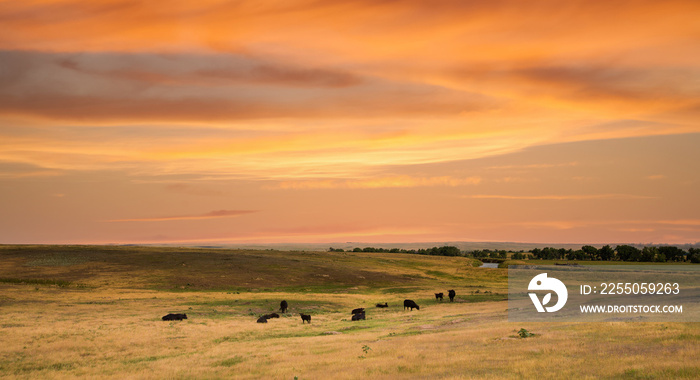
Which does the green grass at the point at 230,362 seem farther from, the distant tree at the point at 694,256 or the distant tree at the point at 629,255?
the distant tree at the point at 629,255

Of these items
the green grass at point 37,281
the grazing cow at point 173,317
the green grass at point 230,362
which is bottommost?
the green grass at point 37,281

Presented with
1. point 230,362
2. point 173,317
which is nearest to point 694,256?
point 173,317

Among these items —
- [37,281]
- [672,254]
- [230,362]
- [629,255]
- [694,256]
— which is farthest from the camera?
[629,255]

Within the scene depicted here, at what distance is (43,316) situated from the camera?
173 ft

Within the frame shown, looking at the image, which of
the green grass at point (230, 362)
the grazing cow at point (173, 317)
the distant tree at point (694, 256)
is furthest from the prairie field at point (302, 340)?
the distant tree at point (694, 256)

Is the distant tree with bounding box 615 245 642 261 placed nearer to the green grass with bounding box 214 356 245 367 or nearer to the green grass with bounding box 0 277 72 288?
the green grass with bounding box 0 277 72 288

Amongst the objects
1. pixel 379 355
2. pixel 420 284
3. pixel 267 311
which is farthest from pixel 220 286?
pixel 379 355

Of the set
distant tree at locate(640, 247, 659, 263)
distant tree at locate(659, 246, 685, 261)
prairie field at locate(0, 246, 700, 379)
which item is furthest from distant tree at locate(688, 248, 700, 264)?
prairie field at locate(0, 246, 700, 379)

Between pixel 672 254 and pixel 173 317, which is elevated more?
pixel 672 254

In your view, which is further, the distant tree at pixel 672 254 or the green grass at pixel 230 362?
the distant tree at pixel 672 254

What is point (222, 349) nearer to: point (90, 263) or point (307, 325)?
point (307, 325)

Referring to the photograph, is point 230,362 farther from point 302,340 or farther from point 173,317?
point 173,317

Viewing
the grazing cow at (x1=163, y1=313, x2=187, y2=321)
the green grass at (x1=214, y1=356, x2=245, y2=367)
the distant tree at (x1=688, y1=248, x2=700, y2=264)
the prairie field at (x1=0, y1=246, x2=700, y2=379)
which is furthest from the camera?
the distant tree at (x1=688, y1=248, x2=700, y2=264)

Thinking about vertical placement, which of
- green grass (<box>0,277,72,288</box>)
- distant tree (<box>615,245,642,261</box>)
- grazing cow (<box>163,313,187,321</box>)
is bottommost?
green grass (<box>0,277,72,288</box>)
